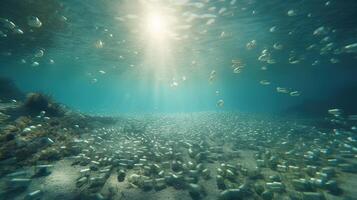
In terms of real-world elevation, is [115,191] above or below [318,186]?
above

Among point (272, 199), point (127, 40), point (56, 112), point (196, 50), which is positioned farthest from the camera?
point (196, 50)

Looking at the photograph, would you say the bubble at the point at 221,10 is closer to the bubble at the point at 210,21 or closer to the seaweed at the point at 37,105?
the bubble at the point at 210,21

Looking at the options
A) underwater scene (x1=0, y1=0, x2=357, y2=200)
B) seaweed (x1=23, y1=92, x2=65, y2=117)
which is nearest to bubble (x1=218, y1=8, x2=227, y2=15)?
underwater scene (x1=0, y1=0, x2=357, y2=200)

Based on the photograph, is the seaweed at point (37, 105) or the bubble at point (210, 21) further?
the bubble at point (210, 21)

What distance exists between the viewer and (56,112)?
1648 cm

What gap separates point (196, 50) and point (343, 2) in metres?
19.2

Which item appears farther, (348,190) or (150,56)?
(150,56)

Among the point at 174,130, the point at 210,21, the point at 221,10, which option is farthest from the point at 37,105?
the point at 210,21

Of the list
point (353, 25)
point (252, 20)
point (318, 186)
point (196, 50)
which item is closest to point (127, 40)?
point (196, 50)

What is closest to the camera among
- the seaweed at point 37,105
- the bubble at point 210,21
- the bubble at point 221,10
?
the seaweed at point 37,105

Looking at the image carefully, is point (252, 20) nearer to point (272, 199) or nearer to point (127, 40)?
point (127, 40)

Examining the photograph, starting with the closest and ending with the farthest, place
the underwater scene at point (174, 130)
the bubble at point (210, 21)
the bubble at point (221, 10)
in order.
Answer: the underwater scene at point (174, 130)
the bubble at point (221, 10)
the bubble at point (210, 21)

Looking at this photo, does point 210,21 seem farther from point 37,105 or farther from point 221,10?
point 37,105

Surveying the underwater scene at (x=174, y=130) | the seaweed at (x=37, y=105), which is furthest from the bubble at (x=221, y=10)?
the seaweed at (x=37, y=105)
